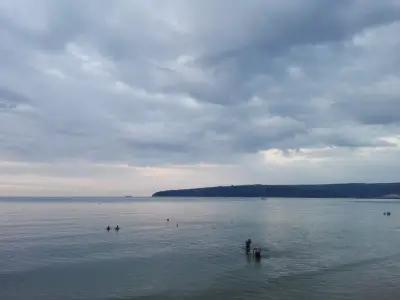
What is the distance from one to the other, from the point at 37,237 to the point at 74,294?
1966 inches

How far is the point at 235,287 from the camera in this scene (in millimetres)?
45406

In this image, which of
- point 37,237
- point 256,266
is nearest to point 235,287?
point 256,266

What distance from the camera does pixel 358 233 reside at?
9725 cm

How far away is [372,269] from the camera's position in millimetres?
54812

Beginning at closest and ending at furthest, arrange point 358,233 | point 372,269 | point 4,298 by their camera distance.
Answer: point 4,298 < point 372,269 < point 358,233

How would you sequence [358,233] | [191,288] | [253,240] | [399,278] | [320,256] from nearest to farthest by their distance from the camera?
[191,288]
[399,278]
[320,256]
[253,240]
[358,233]

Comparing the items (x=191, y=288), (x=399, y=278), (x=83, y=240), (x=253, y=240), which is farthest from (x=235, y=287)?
(x=83, y=240)

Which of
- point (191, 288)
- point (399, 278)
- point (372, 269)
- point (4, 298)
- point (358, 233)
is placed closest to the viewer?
point (4, 298)

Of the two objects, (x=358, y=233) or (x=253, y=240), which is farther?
(x=358, y=233)

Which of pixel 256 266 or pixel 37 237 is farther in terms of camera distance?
pixel 37 237

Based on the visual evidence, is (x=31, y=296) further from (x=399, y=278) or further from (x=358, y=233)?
(x=358, y=233)

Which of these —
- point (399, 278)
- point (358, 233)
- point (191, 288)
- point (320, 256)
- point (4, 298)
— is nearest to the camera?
point (4, 298)

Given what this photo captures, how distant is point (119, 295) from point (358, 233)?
7006 centimetres

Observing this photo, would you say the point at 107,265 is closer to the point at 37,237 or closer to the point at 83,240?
the point at 83,240
